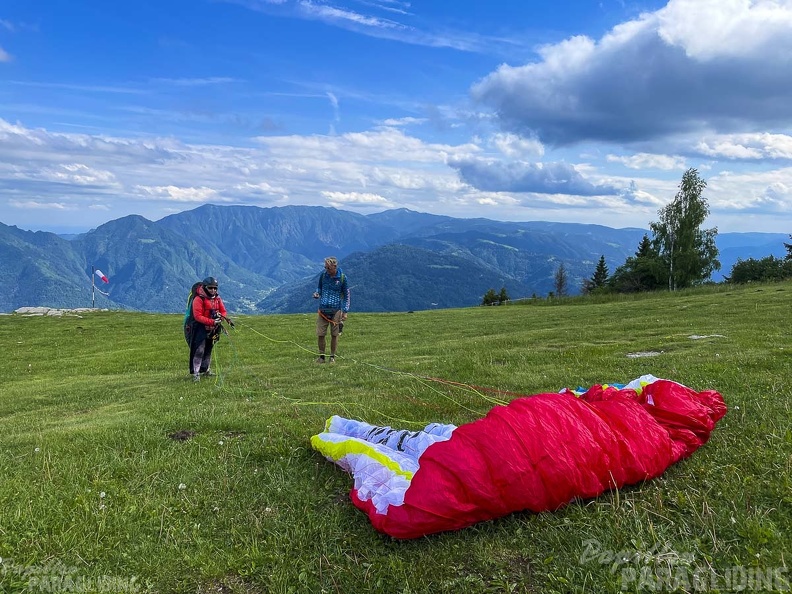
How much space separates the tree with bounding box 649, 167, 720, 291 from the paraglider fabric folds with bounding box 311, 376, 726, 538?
216ft

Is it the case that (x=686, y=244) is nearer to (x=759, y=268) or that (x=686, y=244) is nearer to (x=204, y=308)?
(x=759, y=268)

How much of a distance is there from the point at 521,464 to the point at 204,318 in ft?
37.4

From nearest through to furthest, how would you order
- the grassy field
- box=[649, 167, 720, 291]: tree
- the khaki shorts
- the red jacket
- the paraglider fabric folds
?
the grassy field < the paraglider fabric folds < the red jacket < the khaki shorts < box=[649, 167, 720, 291]: tree

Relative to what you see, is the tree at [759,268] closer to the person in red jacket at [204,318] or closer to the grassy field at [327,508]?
the grassy field at [327,508]

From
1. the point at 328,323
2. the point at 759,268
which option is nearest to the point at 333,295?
the point at 328,323

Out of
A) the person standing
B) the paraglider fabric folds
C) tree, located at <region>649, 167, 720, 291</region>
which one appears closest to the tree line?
tree, located at <region>649, 167, 720, 291</region>

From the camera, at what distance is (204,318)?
1339 cm

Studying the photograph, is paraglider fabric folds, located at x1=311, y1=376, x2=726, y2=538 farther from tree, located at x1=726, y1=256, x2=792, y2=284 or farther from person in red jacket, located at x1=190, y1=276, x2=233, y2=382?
tree, located at x1=726, y1=256, x2=792, y2=284

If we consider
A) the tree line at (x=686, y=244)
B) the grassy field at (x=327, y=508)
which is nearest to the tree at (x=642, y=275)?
the tree line at (x=686, y=244)

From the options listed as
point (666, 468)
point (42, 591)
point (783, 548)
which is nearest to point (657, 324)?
point (666, 468)

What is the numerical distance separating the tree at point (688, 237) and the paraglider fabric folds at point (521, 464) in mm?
65957

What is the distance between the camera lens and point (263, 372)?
15.5 metres

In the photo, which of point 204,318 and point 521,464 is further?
point 204,318

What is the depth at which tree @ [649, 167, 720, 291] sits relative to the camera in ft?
199
